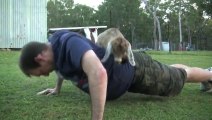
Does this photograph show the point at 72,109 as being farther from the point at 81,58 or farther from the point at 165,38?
the point at 165,38

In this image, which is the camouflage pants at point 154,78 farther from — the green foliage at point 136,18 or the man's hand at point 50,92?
the green foliage at point 136,18

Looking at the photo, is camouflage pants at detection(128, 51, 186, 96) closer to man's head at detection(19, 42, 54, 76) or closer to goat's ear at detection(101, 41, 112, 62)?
goat's ear at detection(101, 41, 112, 62)

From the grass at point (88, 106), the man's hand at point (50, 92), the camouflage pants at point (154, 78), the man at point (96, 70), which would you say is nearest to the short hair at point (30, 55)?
the man at point (96, 70)

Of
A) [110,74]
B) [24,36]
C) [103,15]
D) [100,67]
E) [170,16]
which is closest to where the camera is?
[100,67]

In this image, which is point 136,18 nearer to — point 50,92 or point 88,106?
point 50,92

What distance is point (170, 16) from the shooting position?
59.2 m

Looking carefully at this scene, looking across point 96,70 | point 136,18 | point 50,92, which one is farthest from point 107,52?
point 136,18

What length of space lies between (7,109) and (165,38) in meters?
55.7

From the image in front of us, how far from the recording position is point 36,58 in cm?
261

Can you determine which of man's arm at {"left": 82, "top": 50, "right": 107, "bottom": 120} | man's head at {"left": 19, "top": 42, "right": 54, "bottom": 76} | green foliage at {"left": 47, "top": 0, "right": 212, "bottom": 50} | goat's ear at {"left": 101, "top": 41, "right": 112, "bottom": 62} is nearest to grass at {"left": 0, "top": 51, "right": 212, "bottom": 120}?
goat's ear at {"left": 101, "top": 41, "right": 112, "bottom": 62}

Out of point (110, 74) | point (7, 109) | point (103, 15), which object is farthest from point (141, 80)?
point (103, 15)

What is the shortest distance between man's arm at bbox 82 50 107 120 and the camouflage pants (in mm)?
1084

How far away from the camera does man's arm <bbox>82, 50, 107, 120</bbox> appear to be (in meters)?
2.37

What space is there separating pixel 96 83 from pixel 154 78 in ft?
4.19
